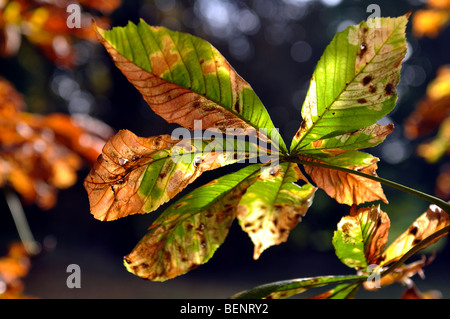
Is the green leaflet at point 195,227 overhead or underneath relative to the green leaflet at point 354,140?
underneath

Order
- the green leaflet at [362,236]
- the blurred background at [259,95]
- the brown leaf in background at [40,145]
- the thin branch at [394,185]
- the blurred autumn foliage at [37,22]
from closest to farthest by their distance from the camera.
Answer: the thin branch at [394,185] → the green leaflet at [362,236] → the brown leaf in background at [40,145] → the blurred autumn foliage at [37,22] → the blurred background at [259,95]

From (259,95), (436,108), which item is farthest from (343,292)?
(259,95)

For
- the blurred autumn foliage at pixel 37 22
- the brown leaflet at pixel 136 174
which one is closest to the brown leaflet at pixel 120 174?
the brown leaflet at pixel 136 174

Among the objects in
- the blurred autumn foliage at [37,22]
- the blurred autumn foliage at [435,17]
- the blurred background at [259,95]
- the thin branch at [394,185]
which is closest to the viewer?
the thin branch at [394,185]

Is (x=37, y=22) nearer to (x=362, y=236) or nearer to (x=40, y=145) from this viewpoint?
(x=40, y=145)

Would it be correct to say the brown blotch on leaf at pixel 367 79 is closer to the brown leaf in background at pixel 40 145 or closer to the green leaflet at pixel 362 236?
the green leaflet at pixel 362 236

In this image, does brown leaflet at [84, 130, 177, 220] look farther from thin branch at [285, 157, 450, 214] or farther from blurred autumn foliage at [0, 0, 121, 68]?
blurred autumn foliage at [0, 0, 121, 68]

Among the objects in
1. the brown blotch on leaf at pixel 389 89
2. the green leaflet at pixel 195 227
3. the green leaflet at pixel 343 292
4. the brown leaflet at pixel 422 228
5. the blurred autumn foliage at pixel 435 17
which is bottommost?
the green leaflet at pixel 343 292

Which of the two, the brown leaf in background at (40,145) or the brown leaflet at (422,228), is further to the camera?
the brown leaf in background at (40,145)
